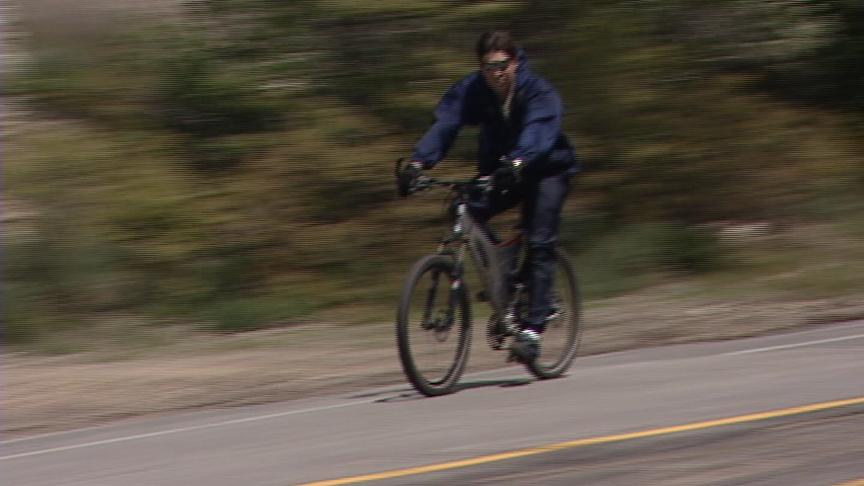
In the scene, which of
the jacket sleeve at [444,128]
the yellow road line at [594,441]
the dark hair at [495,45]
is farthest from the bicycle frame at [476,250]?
the yellow road line at [594,441]

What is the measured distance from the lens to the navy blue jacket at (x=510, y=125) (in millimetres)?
8734

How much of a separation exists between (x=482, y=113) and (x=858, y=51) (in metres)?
10.9

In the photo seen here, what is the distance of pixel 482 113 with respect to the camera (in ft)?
29.6

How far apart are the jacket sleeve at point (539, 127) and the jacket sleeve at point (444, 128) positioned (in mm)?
372

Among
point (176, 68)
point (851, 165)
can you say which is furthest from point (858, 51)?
point (176, 68)

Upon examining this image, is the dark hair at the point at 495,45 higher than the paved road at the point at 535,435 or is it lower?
higher

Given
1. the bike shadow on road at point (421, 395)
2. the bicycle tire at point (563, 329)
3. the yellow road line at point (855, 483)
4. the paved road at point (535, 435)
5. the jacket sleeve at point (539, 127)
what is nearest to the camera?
the yellow road line at point (855, 483)

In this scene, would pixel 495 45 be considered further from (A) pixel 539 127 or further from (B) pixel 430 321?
(B) pixel 430 321

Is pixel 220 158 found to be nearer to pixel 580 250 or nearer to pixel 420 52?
pixel 420 52

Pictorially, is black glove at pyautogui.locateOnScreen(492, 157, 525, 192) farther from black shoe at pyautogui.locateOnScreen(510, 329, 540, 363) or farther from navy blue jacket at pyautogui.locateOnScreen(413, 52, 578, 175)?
black shoe at pyautogui.locateOnScreen(510, 329, 540, 363)

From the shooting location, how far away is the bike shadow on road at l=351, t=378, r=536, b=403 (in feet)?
29.2

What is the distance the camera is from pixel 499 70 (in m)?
8.78

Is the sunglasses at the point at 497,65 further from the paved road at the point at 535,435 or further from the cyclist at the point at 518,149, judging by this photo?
the paved road at the point at 535,435

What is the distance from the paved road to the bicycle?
0.19m
